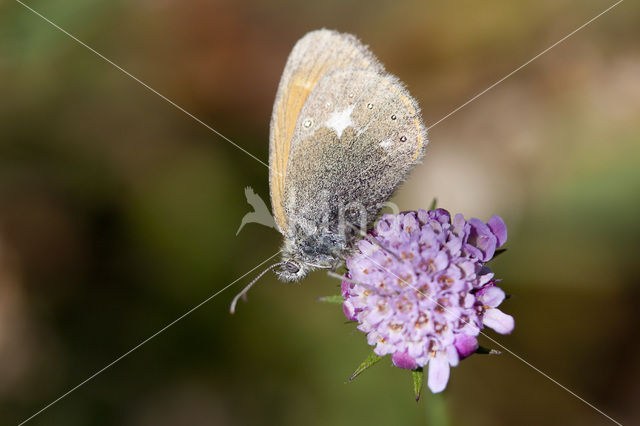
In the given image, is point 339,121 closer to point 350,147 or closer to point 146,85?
point 350,147

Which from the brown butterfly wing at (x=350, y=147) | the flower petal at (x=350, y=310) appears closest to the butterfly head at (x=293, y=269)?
the brown butterfly wing at (x=350, y=147)

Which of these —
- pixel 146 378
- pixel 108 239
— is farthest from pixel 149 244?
pixel 146 378

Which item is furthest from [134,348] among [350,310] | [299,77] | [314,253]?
[299,77]

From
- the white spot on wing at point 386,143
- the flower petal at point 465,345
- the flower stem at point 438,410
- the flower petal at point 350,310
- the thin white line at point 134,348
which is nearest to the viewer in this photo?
the flower petal at point 465,345

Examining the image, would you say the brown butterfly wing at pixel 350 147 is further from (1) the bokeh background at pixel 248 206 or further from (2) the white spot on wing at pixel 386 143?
(1) the bokeh background at pixel 248 206

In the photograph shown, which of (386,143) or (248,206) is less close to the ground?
(386,143)

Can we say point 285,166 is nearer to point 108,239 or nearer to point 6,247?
point 108,239

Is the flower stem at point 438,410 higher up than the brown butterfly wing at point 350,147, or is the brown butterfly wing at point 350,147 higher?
the brown butterfly wing at point 350,147

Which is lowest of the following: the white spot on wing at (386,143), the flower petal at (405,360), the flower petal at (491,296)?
the flower petal at (405,360)
